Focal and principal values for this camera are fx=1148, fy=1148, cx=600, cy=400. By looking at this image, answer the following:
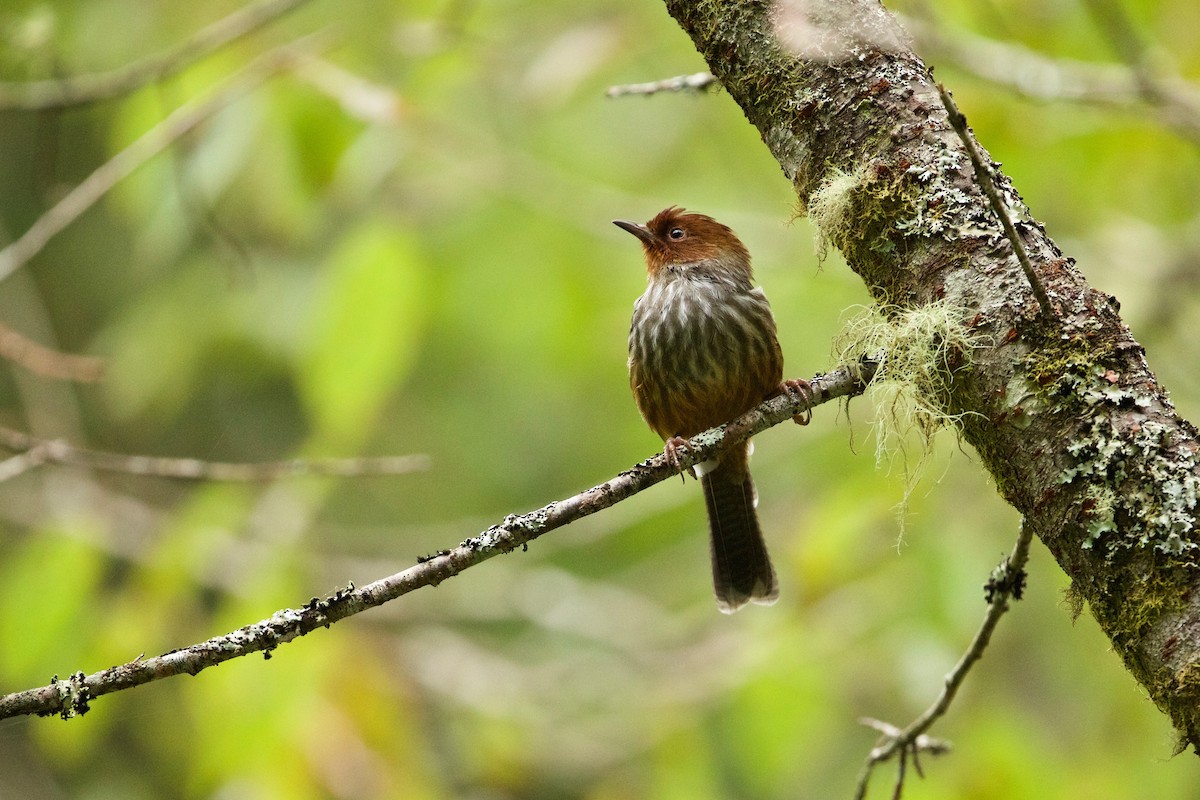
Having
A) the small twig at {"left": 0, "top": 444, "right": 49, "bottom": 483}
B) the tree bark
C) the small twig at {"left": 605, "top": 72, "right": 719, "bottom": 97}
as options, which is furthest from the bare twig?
the tree bark

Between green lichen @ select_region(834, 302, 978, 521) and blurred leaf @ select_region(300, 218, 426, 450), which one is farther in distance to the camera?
blurred leaf @ select_region(300, 218, 426, 450)

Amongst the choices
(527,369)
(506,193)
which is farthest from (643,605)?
(506,193)

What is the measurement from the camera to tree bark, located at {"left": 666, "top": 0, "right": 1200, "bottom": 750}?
173 centimetres

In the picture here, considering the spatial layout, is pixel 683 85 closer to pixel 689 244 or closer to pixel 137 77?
A: pixel 689 244

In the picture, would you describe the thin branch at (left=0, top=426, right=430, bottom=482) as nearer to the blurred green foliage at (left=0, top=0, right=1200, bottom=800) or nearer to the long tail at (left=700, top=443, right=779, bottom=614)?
the blurred green foliage at (left=0, top=0, right=1200, bottom=800)

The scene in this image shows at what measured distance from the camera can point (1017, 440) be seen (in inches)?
73.6

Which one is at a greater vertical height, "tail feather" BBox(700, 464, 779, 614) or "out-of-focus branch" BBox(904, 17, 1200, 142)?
"out-of-focus branch" BBox(904, 17, 1200, 142)

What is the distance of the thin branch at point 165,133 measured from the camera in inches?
132

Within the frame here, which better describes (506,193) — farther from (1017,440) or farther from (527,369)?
Result: (1017,440)

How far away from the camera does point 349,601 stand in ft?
6.39

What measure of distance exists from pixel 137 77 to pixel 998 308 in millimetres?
2585

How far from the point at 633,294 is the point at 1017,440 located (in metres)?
4.12

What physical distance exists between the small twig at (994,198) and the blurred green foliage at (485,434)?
2.18 feet

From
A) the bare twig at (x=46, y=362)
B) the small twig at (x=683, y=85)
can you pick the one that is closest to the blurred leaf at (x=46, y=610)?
the bare twig at (x=46, y=362)
